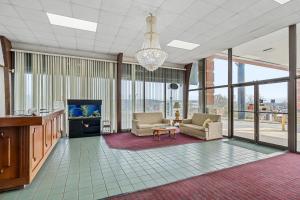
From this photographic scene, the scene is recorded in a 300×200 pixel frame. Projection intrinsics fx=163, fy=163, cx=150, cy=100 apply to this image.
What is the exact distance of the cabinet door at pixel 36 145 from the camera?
2750 millimetres

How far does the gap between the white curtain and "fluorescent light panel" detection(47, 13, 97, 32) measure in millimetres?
2250

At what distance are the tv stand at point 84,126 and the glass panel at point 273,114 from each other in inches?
234

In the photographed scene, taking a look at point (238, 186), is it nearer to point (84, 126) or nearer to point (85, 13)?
point (85, 13)

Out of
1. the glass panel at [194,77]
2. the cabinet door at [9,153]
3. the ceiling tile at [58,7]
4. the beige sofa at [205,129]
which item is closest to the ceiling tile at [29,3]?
the ceiling tile at [58,7]

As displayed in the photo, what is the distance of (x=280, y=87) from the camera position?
4.91 meters

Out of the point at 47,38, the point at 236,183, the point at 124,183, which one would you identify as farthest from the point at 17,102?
the point at 236,183

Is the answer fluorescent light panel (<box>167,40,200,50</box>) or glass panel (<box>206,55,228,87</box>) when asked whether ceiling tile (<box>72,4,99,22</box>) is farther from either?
glass panel (<box>206,55,228,87</box>)

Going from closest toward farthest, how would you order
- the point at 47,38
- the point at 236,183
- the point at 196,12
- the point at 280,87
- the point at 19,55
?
1. the point at 236,183
2. the point at 196,12
3. the point at 280,87
4. the point at 47,38
5. the point at 19,55

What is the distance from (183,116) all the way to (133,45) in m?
4.81

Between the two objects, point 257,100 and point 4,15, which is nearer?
point 4,15

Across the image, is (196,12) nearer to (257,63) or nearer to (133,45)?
(133,45)

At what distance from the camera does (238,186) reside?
8.66 ft

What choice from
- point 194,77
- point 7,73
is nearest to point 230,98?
point 194,77

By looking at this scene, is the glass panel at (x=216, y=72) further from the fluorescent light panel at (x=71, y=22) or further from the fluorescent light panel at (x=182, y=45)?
the fluorescent light panel at (x=71, y=22)
